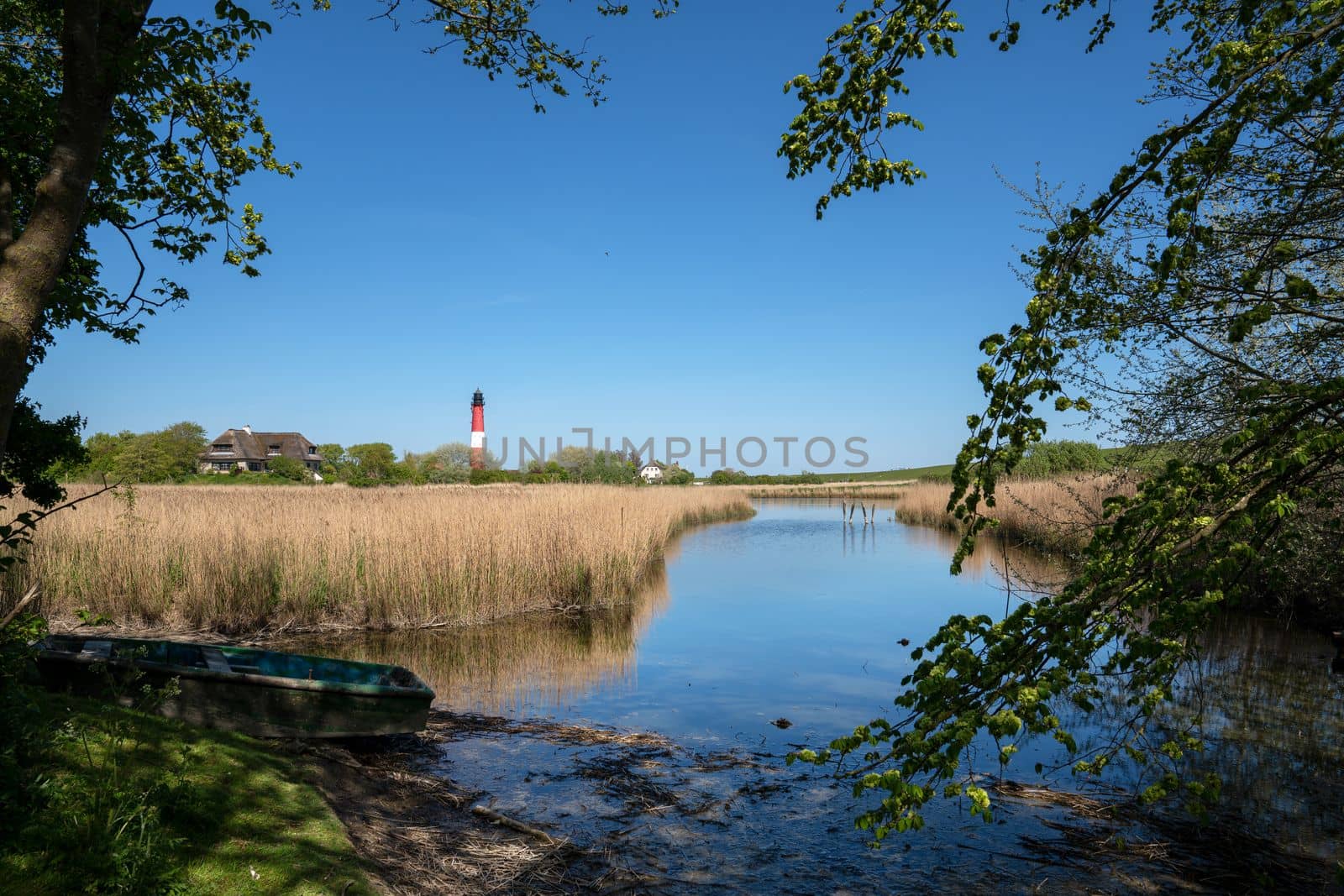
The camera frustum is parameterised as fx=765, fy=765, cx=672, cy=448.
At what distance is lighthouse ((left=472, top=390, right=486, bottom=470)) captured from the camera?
6762cm

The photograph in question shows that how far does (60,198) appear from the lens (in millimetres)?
3551

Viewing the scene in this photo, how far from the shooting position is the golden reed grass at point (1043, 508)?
923cm

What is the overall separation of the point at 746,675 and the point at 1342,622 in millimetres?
8355

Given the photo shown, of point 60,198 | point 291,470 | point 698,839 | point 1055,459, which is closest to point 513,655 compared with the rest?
point 698,839

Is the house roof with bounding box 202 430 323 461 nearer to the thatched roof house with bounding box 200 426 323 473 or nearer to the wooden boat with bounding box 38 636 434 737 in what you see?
the thatched roof house with bounding box 200 426 323 473

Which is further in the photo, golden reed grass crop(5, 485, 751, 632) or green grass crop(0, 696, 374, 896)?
golden reed grass crop(5, 485, 751, 632)

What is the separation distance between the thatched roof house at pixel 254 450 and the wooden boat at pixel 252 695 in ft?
243

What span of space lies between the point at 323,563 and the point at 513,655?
12.8 feet

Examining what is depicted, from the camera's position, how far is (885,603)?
16.5 m

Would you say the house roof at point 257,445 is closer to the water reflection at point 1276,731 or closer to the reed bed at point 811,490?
the reed bed at point 811,490

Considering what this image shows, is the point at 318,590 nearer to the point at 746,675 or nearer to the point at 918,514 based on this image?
the point at 746,675

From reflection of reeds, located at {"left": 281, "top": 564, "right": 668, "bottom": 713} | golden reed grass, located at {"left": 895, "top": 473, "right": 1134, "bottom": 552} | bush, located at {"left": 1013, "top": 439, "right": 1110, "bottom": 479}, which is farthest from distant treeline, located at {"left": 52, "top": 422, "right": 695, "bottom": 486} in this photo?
reflection of reeds, located at {"left": 281, "top": 564, "right": 668, "bottom": 713}

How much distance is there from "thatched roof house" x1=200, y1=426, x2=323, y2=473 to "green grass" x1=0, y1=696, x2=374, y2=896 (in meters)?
76.2

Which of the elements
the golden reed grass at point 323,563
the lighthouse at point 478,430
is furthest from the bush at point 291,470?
the golden reed grass at point 323,563
